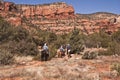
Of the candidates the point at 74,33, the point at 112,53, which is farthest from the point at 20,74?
the point at 74,33

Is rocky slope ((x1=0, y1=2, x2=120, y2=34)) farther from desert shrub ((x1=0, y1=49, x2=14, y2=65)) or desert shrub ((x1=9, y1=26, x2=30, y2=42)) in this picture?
desert shrub ((x1=0, y1=49, x2=14, y2=65))

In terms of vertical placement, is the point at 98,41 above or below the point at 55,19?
below

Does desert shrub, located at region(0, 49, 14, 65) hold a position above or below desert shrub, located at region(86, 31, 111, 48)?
above

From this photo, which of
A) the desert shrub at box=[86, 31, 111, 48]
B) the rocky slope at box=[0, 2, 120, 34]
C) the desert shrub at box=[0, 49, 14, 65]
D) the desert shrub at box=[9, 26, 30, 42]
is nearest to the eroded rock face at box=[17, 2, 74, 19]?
the rocky slope at box=[0, 2, 120, 34]

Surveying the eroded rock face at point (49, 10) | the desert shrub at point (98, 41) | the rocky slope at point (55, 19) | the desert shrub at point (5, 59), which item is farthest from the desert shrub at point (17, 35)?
the eroded rock face at point (49, 10)

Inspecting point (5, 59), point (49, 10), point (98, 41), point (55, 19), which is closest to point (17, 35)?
point (5, 59)

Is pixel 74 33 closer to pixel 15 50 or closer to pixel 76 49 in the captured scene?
pixel 76 49

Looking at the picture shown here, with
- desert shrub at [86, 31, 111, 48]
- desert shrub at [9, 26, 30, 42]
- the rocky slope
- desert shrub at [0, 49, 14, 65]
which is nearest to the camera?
desert shrub at [0, 49, 14, 65]

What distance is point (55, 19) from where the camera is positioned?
13638 centimetres

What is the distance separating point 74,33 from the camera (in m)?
40.3

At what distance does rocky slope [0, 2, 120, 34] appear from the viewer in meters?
104

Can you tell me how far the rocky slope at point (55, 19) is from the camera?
10379 cm

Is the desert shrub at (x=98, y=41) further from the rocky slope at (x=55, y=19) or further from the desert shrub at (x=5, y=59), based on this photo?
the desert shrub at (x=5, y=59)

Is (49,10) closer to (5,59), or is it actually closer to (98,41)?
(98,41)
